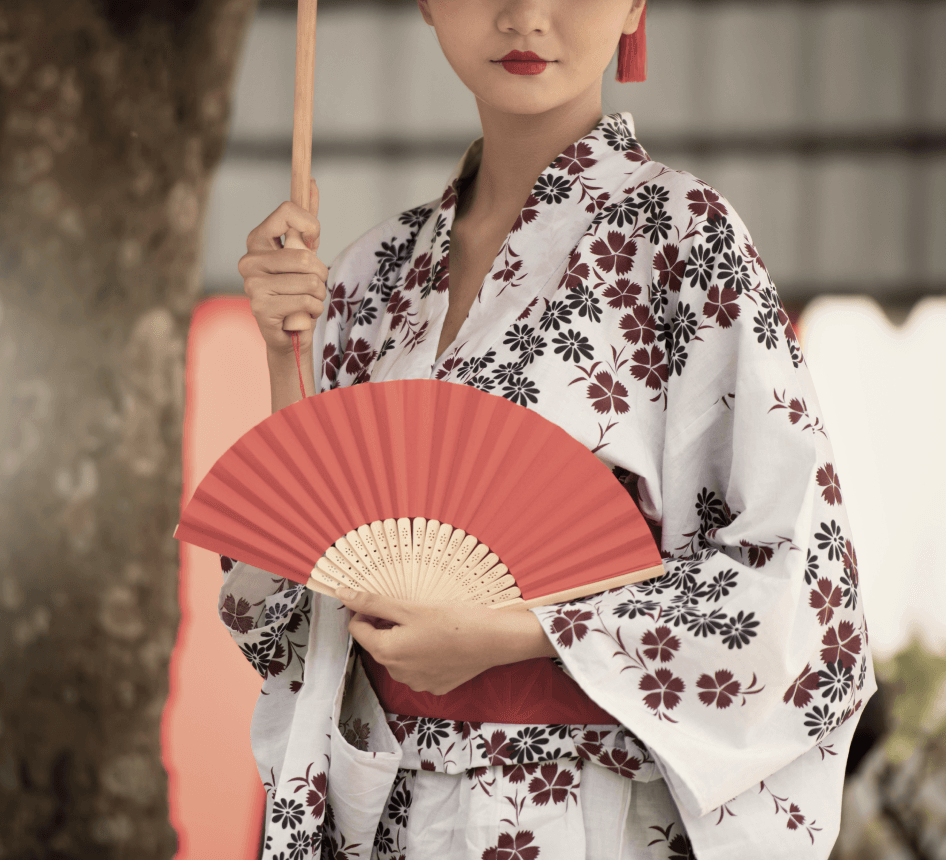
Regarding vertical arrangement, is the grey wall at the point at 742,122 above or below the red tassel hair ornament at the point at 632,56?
above

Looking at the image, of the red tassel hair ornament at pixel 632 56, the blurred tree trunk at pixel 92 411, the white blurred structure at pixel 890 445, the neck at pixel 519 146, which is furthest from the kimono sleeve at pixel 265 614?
the white blurred structure at pixel 890 445

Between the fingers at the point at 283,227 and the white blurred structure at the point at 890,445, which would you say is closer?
the fingers at the point at 283,227

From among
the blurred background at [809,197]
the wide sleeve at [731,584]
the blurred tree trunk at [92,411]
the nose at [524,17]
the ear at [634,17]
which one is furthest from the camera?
the blurred background at [809,197]

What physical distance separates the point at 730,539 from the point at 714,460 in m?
0.08

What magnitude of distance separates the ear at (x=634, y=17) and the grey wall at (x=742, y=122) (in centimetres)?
153

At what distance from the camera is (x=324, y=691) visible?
0.92 metres

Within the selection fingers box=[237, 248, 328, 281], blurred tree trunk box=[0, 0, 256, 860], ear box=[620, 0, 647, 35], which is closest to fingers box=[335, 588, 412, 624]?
fingers box=[237, 248, 328, 281]

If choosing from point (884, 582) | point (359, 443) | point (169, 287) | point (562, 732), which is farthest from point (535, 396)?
point (884, 582)

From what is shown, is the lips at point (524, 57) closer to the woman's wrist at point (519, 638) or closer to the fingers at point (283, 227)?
the fingers at point (283, 227)

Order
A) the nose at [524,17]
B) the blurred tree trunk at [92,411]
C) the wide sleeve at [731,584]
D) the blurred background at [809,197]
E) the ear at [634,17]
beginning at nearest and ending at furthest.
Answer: the wide sleeve at [731,584] < the nose at [524,17] < the ear at [634,17] < the blurred tree trunk at [92,411] < the blurred background at [809,197]

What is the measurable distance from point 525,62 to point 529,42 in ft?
0.07

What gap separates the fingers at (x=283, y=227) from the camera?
972 mm

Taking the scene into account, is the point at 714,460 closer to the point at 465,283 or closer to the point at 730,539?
the point at 730,539

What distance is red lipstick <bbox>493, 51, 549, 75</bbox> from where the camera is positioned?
0.92 m
